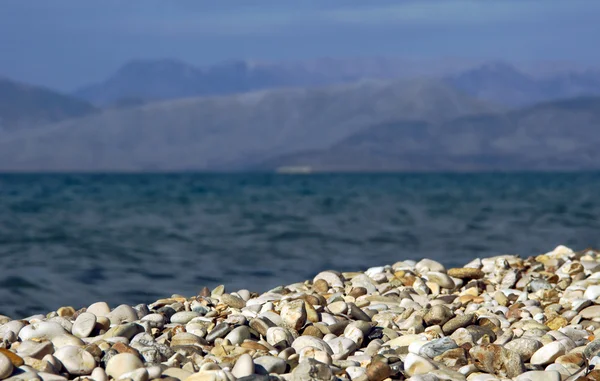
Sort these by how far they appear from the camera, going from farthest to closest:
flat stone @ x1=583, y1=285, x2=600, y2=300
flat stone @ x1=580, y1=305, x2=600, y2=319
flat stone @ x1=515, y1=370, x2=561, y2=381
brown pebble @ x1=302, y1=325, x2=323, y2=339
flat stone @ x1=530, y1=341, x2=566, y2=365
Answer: flat stone @ x1=583, y1=285, x2=600, y2=300 < flat stone @ x1=580, y1=305, x2=600, y2=319 < brown pebble @ x1=302, y1=325, x2=323, y2=339 < flat stone @ x1=530, y1=341, x2=566, y2=365 < flat stone @ x1=515, y1=370, x2=561, y2=381

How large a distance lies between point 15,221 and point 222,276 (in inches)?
615

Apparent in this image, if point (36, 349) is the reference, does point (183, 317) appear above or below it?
below

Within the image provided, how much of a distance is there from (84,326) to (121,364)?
94 cm

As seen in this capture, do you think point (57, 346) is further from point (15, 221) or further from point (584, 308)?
point (15, 221)

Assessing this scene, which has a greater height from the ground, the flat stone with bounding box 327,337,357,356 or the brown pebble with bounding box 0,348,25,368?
the brown pebble with bounding box 0,348,25,368

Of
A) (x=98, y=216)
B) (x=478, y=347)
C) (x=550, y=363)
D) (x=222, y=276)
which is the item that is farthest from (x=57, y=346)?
(x=98, y=216)

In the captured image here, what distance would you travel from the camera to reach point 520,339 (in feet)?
17.8

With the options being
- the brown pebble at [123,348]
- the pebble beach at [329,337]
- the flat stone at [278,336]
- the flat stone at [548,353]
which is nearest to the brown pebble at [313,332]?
the pebble beach at [329,337]

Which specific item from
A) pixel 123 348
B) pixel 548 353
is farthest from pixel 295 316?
pixel 548 353

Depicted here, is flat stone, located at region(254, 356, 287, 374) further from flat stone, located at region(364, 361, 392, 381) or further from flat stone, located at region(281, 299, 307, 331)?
flat stone, located at region(281, 299, 307, 331)

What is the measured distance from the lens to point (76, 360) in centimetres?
494

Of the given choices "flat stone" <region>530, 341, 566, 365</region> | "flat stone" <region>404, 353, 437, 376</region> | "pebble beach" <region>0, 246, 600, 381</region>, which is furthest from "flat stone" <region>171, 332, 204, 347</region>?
"flat stone" <region>530, 341, 566, 365</region>

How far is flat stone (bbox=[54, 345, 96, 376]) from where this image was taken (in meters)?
4.91

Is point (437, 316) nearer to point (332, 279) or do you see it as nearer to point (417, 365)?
point (417, 365)
